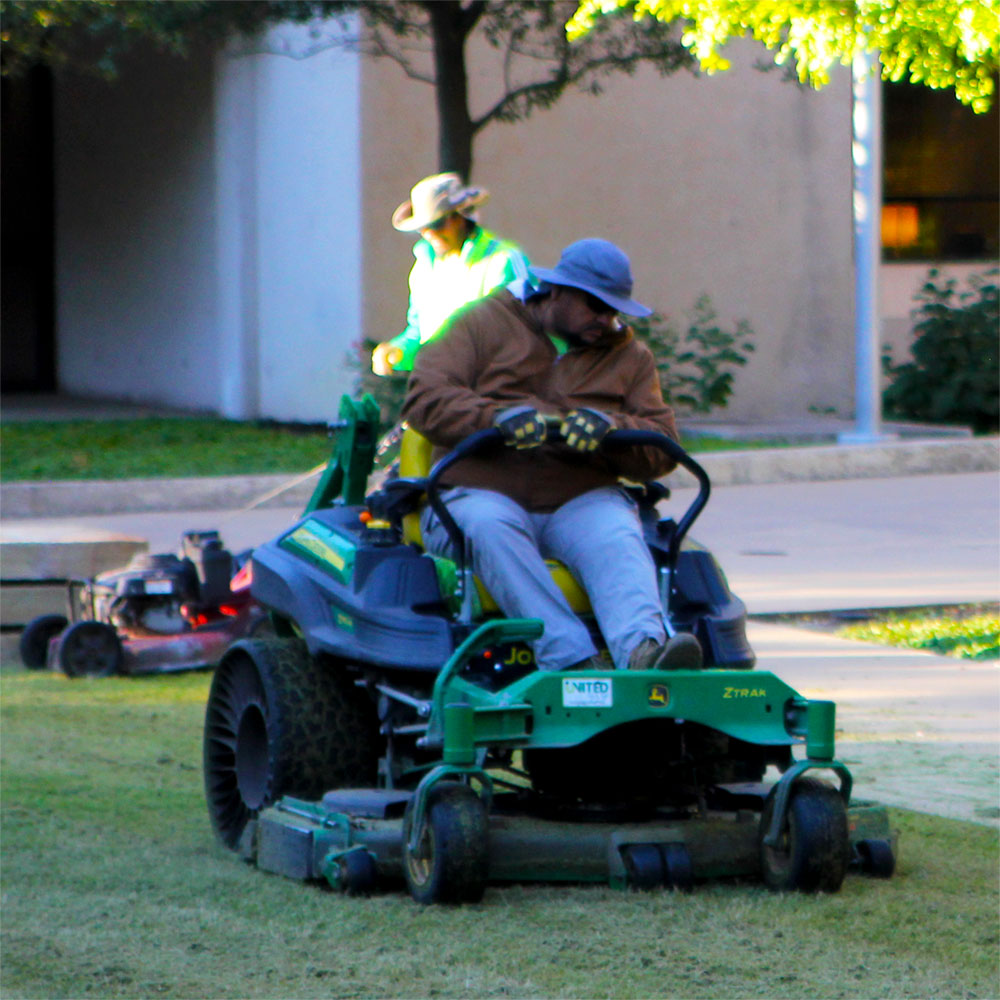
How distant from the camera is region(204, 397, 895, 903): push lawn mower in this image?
4.41m

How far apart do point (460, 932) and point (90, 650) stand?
13.4ft

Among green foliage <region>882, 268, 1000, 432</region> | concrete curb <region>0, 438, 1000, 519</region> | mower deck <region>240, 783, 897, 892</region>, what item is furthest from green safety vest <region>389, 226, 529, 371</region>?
green foliage <region>882, 268, 1000, 432</region>

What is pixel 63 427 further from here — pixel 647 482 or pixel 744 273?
pixel 647 482

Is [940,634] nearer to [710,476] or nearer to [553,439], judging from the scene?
[553,439]

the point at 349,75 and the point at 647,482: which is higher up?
the point at 349,75

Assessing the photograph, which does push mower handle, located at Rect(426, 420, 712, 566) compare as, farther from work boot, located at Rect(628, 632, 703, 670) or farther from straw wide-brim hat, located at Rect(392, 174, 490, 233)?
straw wide-brim hat, located at Rect(392, 174, 490, 233)

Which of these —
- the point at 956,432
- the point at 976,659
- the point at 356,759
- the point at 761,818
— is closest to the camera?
the point at 761,818

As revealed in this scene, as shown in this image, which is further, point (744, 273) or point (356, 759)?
point (744, 273)

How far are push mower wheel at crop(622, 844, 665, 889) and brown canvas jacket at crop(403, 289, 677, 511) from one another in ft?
3.26

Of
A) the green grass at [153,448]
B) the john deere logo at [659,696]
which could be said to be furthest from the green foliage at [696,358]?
the john deere logo at [659,696]

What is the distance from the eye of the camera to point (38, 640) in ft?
27.7

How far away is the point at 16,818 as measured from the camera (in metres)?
5.50

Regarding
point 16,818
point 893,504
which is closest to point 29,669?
point 16,818

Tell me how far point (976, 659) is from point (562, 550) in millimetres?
3797
